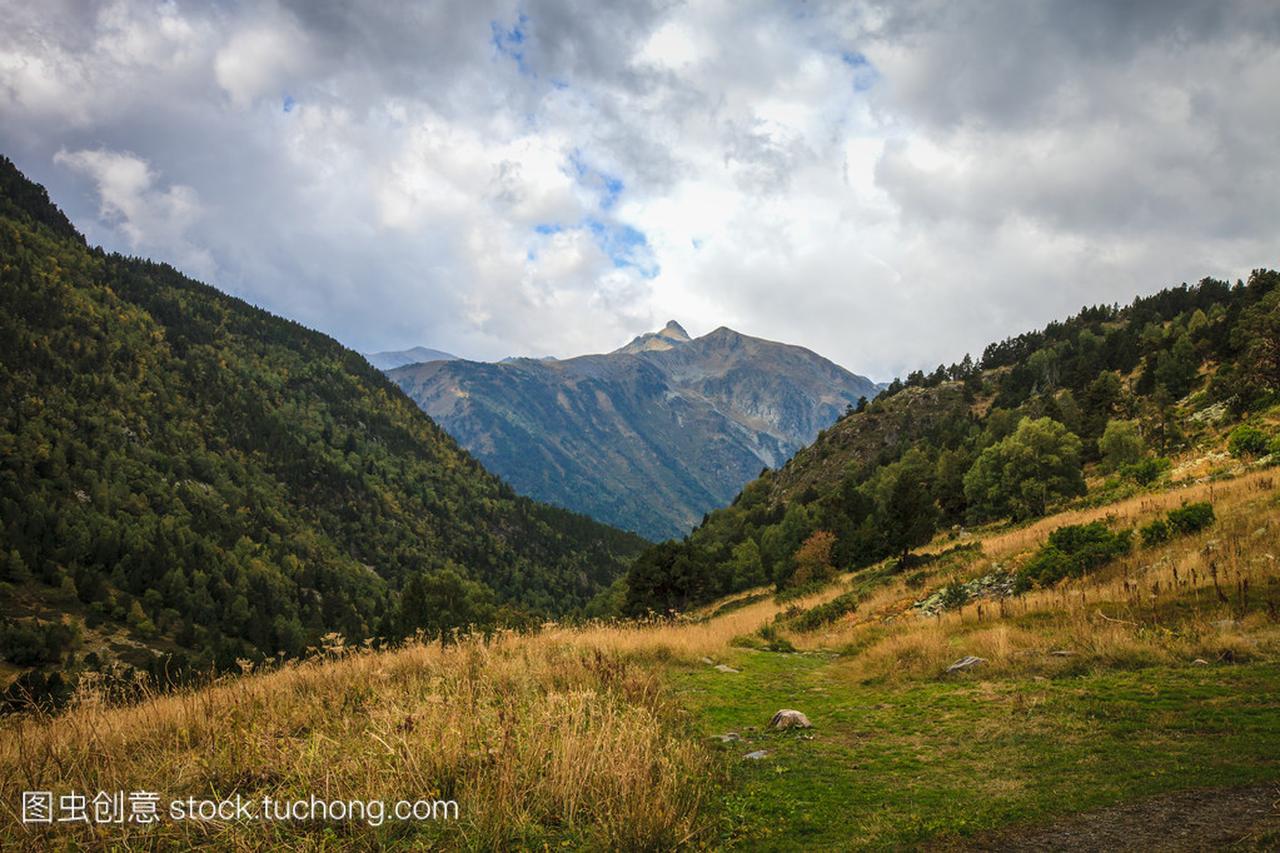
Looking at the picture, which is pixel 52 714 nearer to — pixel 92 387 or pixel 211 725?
pixel 211 725

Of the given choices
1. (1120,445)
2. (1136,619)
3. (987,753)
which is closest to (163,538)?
(987,753)

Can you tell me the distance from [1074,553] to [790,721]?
45.3 feet

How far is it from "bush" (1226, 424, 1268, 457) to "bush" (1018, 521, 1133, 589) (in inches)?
693

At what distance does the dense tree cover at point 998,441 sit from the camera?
45844 millimetres

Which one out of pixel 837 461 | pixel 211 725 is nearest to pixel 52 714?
pixel 211 725

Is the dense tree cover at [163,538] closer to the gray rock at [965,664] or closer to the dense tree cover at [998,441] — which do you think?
the dense tree cover at [998,441]

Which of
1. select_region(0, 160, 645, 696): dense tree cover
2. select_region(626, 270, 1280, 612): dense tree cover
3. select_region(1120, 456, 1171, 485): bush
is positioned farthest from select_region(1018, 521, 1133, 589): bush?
select_region(0, 160, 645, 696): dense tree cover

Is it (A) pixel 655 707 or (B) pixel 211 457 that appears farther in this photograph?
(B) pixel 211 457

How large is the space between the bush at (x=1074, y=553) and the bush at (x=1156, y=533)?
446 mm

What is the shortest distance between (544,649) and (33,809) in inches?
294

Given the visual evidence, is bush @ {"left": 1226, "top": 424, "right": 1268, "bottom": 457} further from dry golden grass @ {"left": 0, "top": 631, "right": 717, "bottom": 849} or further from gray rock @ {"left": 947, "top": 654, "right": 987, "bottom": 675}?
dry golden grass @ {"left": 0, "top": 631, "right": 717, "bottom": 849}

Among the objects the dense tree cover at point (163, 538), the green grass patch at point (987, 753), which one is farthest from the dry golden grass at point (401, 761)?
the dense tree cover at point (163, 538)

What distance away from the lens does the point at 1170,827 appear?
4113mm

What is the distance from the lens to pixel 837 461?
141 m
